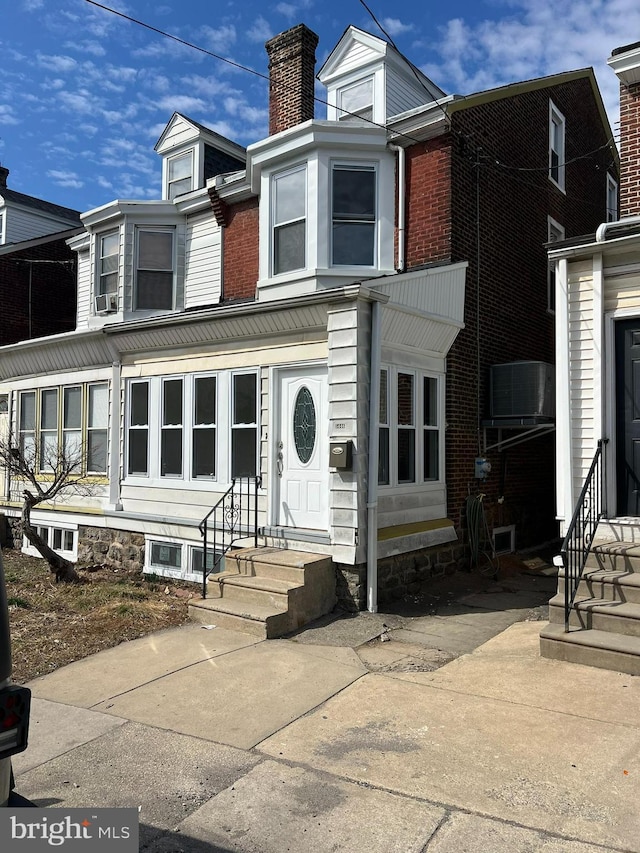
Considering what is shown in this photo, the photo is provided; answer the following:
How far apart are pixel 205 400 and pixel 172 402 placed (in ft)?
2.60

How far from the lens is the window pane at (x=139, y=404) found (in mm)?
11482

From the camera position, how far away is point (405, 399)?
376 inches

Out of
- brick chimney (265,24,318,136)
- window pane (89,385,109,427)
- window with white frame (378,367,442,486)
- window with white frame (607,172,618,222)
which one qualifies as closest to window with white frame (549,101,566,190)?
window with white frame (607,172,618,222)

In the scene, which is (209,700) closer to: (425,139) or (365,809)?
(365,809)

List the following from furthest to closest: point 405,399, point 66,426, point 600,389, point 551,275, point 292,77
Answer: point 551,275 → point 292,77 → point 66,426 → point 405,399 → point 600,389

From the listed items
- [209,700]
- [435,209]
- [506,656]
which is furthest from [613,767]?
[435,209]

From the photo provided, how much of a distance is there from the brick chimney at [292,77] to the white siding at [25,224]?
10193 mm

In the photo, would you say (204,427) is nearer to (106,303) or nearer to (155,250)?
(106,303)

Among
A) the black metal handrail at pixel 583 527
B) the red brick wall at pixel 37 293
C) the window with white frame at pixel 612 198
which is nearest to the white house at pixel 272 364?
the black metal handrail at pixel 583 527

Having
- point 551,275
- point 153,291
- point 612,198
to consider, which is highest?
point 612,198

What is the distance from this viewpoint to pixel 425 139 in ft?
34.9

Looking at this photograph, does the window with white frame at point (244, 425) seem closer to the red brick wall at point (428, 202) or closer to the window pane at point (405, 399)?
the window pane at point (405, 399)

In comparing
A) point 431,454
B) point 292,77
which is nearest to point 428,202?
point 431,454

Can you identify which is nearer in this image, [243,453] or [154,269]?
[243,453]
